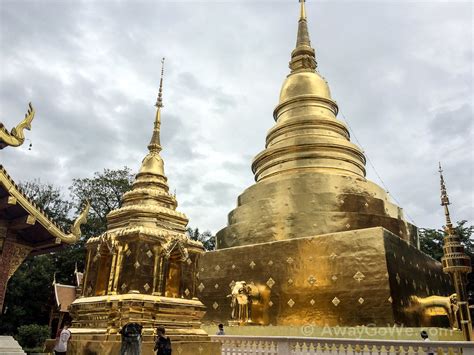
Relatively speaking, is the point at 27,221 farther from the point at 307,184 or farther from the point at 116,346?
the point at 307,184

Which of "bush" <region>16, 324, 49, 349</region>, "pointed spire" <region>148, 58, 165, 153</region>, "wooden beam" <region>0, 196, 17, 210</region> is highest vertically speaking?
"pointed spire" <region>148, 58, 165, 153</region>

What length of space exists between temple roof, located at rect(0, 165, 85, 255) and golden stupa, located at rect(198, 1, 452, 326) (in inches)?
200

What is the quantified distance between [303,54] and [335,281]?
36.2 ft

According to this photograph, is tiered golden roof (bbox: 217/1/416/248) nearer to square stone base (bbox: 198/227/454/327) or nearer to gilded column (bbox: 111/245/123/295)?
square stone base (bbox: 198/227/454/327)

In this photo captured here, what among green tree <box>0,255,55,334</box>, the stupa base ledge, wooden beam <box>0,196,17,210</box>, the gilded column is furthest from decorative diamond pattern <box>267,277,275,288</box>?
green tree <box>0,255,55,334</box>

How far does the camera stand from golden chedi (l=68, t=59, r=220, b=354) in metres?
8.20

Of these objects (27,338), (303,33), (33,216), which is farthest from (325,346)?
(27,338)

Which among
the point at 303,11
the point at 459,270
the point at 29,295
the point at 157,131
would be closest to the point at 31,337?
the point at 29,295

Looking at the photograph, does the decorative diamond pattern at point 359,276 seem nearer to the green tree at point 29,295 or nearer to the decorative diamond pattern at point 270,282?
the decorative diamond pattern at point 270,282

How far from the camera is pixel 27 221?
7113 mm

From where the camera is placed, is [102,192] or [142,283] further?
[102,192]

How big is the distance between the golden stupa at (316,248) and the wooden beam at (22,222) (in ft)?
18.6

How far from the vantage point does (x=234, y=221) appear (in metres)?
13.7

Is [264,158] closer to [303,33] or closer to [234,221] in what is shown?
[234,221]
